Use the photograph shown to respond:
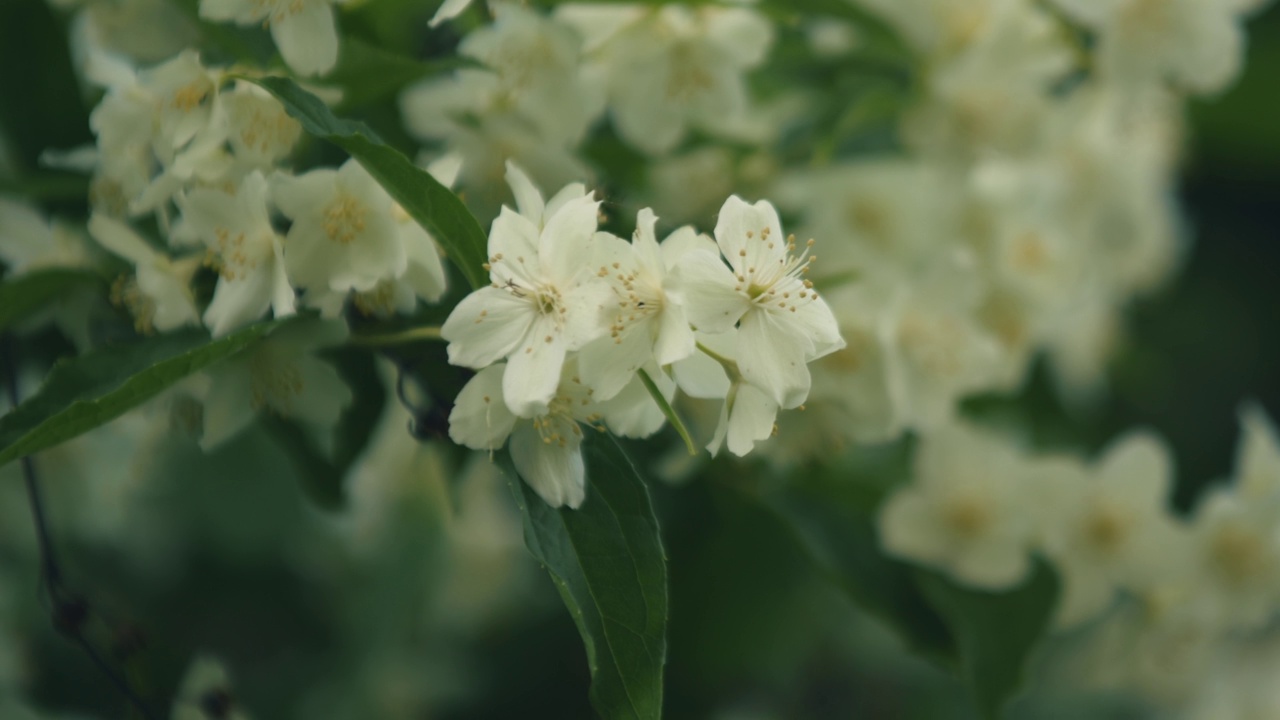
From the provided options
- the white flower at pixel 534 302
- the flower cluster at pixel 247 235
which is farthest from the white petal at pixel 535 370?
the flower cluster at pixel 247 235

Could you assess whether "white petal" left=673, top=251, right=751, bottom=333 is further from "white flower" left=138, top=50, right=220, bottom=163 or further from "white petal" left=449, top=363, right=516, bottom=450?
"white flower" left=138, top=50, right=220, bottom=163

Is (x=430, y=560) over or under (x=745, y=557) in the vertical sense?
under

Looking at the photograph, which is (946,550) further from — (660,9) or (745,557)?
(660,9)

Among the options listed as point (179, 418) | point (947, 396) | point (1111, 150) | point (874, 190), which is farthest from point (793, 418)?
point (1111, 150)

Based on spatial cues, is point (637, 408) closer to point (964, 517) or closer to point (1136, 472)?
point (964, 517)

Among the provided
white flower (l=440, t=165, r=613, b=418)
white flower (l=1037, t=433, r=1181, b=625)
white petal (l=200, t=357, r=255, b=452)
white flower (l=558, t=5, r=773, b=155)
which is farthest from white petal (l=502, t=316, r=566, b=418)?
white flower (l=1037, t=433, r=1181, b=625)

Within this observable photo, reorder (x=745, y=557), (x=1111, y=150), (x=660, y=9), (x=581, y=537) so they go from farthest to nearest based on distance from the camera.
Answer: (x=1111, y=150) → (x=745, y=557) → (x=660, y=9) → (x=581, y=537)

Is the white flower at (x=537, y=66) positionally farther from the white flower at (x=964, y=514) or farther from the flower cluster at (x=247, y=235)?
the white flower at (x=964, y=514)
